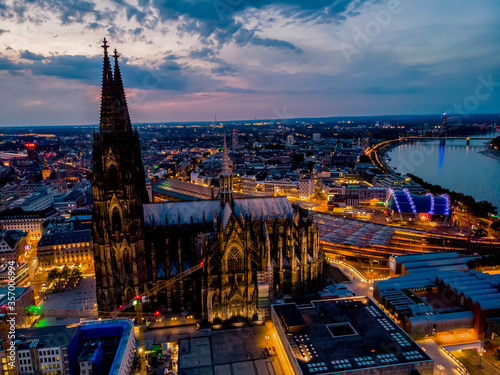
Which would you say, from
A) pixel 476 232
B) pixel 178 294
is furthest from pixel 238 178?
pixel 178 294

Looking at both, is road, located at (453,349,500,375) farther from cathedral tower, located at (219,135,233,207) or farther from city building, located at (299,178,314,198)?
city building, located at (299,178,314,198)

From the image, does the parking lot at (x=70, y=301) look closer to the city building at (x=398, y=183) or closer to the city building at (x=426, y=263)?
the city building at (x=426, y=263)

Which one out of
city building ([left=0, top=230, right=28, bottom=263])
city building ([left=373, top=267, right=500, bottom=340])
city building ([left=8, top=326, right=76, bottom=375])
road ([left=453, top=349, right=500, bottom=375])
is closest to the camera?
city building ([left=8, top=326, right=76, bottom=375])

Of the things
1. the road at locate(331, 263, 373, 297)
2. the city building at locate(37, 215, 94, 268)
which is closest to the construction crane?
the city building at locate(37, 215, 94, 268)

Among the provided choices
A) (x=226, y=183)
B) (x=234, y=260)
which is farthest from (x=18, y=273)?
(x=234, y=260)

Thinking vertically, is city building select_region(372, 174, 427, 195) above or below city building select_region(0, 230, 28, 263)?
above

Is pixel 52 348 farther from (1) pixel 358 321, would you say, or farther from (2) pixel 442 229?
(2) pixel 442 229

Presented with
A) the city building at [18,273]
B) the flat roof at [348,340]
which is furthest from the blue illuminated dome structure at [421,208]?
the city building at [18,273]

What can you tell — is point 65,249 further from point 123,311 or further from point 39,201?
point 39,201
